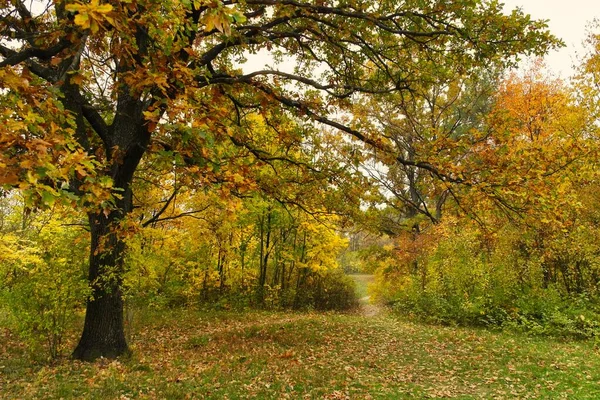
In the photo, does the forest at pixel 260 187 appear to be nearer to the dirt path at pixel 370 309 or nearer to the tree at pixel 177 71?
the tree at pixel 177 71

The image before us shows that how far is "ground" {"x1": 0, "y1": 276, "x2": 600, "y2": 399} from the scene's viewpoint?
5980 millimetres

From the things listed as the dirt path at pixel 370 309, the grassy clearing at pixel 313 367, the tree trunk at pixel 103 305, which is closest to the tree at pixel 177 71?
the tree trunk at pixel 103 305

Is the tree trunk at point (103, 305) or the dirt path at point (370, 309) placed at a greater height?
the tree trunk at point (103, 305)

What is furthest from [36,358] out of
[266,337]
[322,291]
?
[322,291]

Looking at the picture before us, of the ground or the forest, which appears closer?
the forest

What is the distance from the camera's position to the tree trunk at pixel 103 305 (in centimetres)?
707

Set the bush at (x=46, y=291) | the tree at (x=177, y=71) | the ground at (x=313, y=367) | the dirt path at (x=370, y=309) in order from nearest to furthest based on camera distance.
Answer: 1. the tree at (x=177, y=71)
2. the ground at (x=313, y=367)
3. the bush at (x=46, y=291)
4. the dirt path at (x=370, y=309)

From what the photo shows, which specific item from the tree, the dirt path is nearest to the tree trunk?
the tree

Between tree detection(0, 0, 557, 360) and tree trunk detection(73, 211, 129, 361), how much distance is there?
0.06 feet

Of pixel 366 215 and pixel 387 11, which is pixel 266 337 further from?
pixel 387 11

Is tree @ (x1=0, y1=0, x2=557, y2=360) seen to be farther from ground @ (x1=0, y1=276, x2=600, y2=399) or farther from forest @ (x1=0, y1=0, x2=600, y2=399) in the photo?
ground @ (x1=0, y1=276, x2=600, y2=399)

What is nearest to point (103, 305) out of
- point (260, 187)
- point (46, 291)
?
point (46, 291)

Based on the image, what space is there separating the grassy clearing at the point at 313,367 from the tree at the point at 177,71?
1.18 meters

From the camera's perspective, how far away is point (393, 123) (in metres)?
18.9
